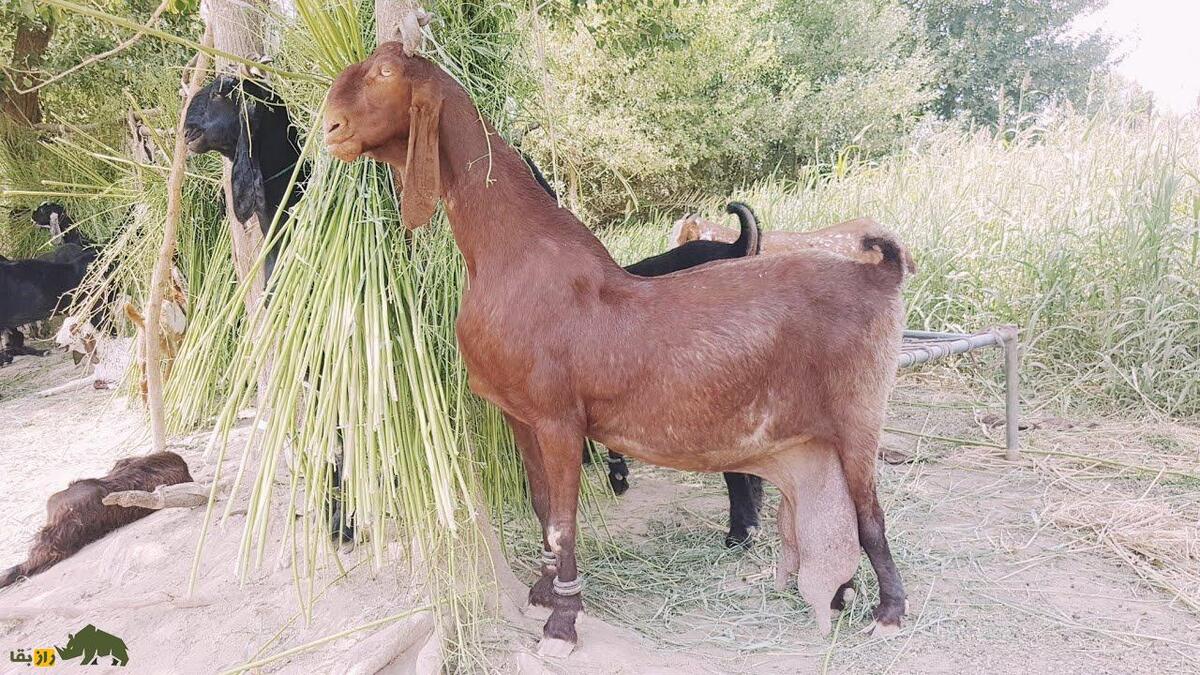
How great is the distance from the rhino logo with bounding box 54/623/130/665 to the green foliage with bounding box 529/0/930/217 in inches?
300

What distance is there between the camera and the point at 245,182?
2418 mm

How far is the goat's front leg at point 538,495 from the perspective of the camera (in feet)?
7.23

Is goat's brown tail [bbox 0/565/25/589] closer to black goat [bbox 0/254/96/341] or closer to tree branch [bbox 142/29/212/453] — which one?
tree branch [bbox 142/29/212/453]

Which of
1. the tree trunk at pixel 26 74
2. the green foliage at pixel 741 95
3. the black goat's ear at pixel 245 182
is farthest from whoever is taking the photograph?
the green foliage at pixel 741 95

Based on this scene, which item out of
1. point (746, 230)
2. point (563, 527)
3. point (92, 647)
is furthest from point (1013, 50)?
point (92, 647)

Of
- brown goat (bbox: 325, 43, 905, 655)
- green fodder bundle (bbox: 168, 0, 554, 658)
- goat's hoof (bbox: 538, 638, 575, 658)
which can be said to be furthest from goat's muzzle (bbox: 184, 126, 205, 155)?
goat's hoof (bbox: 538, 638, 575, 658)

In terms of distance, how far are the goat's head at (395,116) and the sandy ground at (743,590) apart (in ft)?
3.61

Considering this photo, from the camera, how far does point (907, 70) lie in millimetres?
13094

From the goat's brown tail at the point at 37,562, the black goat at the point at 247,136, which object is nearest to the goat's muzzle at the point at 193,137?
the black goat at the point at 247,136

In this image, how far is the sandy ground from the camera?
81.0 inches

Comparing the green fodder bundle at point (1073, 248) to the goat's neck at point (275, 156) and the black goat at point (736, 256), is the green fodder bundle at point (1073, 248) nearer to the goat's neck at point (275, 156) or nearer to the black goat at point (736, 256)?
the black goat at point (736, 256)

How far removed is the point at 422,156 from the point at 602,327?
632 mm

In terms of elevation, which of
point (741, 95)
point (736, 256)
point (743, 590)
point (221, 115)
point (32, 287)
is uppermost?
point (741, 95)

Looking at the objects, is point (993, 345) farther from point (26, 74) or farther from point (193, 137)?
point (26, 74)
